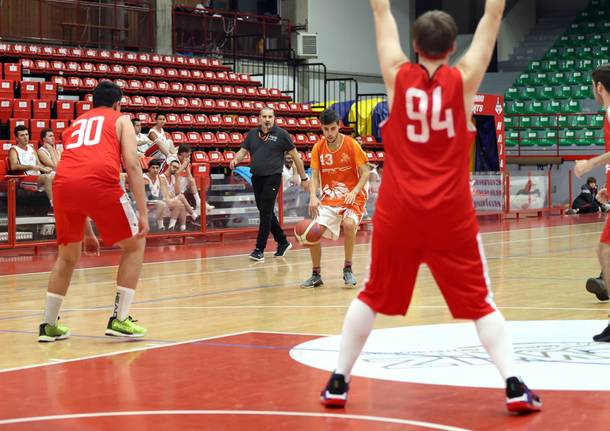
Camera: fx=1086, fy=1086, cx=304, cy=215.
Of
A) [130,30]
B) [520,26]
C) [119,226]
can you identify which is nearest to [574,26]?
[520,26]

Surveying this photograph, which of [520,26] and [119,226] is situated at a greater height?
[520,26]

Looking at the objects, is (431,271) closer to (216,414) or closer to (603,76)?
(216,414)

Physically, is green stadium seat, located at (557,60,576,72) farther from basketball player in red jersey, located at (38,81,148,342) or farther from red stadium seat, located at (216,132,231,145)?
basketball player in red jersey, located at (38,81,148,342)

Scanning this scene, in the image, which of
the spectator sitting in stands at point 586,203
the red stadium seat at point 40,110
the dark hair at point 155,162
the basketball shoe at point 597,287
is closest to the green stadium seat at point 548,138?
the spectator sitting in stands at point 586,203

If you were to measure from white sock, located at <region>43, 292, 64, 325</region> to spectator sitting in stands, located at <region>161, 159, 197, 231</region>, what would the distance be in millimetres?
9914

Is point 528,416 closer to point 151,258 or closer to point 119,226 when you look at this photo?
point 119,226

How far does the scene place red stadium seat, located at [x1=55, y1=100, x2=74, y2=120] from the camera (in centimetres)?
2133

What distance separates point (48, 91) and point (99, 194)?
49.3ft

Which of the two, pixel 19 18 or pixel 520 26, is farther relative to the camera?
pixel 520 26

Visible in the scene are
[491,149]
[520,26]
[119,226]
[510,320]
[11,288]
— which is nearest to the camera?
[119,226]

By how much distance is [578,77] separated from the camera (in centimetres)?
3616

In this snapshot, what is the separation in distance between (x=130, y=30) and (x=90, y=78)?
428 centimetres

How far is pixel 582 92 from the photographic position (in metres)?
35.7

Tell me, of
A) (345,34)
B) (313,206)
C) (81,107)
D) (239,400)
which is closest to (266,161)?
(313,206)
